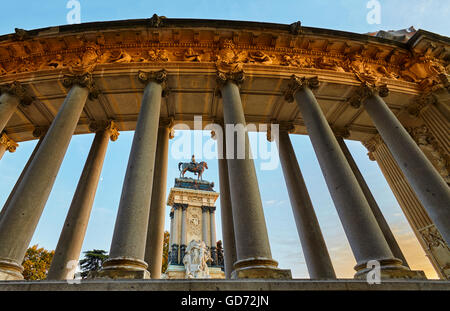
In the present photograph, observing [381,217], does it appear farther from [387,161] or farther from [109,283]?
[109,283]

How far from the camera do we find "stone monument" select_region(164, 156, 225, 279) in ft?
102

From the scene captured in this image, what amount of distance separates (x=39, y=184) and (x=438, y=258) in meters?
23.4

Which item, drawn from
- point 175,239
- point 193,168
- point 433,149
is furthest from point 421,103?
point 193,168

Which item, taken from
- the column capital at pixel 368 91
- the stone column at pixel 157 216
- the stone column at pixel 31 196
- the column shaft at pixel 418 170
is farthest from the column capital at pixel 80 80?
the column shaft at pixel 418 170

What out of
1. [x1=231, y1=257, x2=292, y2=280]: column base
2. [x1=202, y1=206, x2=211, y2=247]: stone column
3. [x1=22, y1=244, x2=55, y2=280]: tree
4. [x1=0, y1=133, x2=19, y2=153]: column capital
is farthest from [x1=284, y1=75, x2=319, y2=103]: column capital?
[x1=22, y1=244, x2=55, y2=280]: tree

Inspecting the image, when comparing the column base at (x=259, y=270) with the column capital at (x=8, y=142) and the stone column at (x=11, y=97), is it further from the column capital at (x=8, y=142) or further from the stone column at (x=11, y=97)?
the column capital at (x=8, y=142)

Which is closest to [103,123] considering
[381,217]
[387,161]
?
[381,217]

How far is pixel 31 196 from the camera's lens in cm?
939

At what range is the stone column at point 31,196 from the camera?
8.20m

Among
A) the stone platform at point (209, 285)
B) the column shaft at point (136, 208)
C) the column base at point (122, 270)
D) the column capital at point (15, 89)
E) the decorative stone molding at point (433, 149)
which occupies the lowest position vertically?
the stone platform at point (209, 285)

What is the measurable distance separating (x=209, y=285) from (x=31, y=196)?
8425 mm

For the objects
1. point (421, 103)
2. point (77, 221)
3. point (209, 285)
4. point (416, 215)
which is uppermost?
point (421, 103)

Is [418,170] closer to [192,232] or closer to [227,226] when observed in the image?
[227,226]

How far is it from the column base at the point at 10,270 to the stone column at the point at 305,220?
13.2 metres
